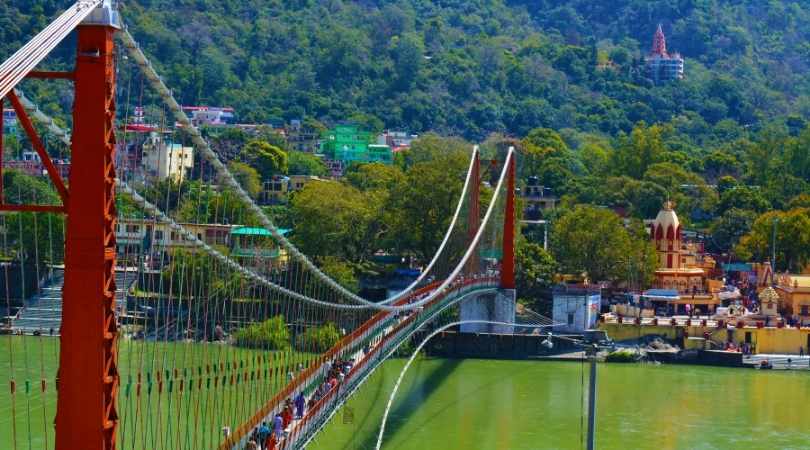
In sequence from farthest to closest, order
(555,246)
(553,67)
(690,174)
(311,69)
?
(553,67)
(311,69)
(690,174)
(555,246)

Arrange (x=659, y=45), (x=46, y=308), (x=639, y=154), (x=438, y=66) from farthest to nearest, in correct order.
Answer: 1. (x=659, y=45)
2. (x=438, y=66)
3. (x=639, y=154)
4. (x=46, y=308)

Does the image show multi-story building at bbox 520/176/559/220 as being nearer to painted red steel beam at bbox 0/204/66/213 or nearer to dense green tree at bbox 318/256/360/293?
dense green tree at bbox 318/256/360/293

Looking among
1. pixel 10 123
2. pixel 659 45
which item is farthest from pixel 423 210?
pixel 659 45

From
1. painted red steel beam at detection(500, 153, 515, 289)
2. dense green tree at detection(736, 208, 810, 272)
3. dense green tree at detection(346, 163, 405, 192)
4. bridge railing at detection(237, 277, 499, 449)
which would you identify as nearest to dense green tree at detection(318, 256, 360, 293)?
painted red steel beam at detection(500, 153, 515, 289)

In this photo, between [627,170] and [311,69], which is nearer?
[627,170]

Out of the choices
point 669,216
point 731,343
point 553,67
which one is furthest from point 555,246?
point 553,67

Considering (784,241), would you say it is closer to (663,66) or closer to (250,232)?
(250,232)

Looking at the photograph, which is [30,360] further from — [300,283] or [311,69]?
[311,69]
